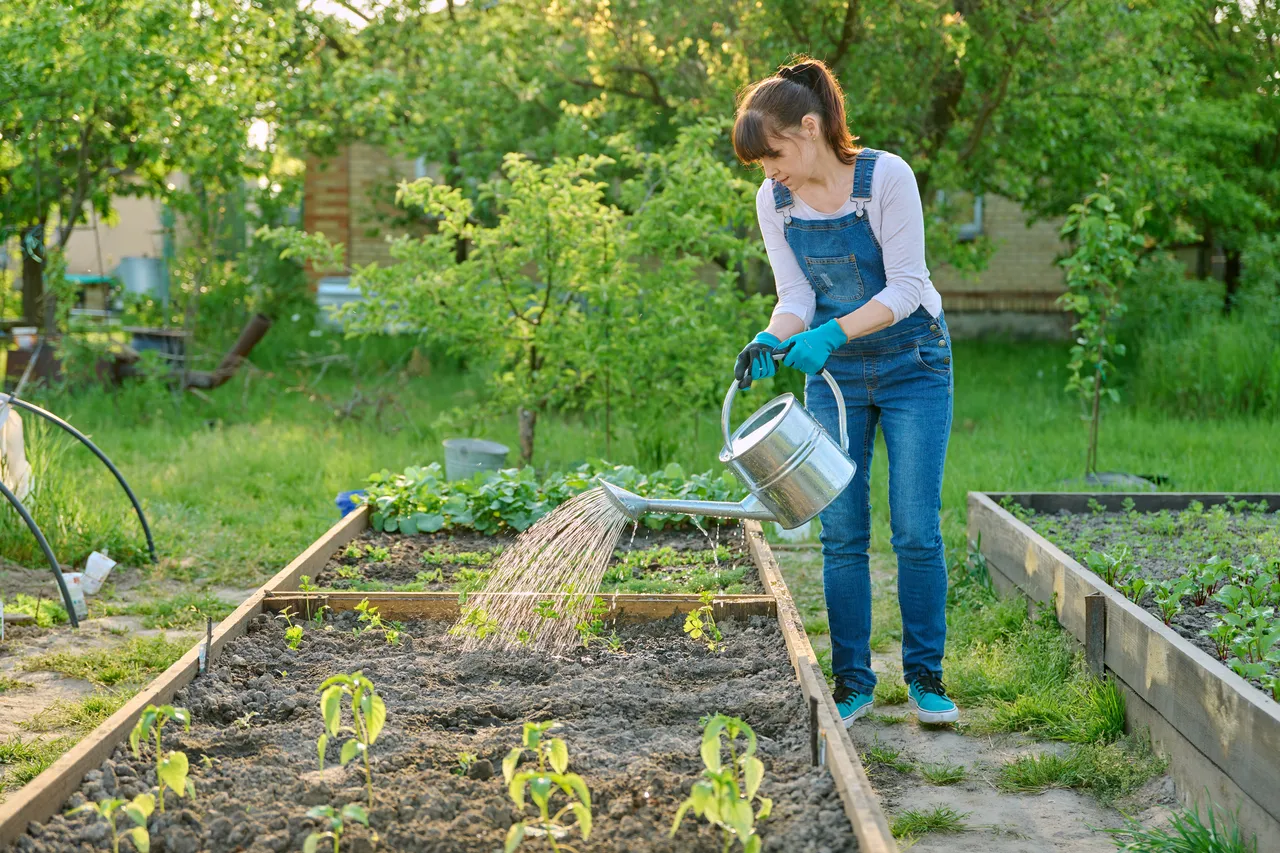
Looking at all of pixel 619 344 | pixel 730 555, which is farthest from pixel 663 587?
pixel 619 344

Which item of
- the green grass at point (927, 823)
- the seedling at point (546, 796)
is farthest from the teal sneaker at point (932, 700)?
the seedling at point (546, 796)

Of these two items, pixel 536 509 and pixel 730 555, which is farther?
pixel 536 509

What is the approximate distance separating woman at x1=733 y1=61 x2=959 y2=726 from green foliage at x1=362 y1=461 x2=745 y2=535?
145 centimetres

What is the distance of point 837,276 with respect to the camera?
123 inches

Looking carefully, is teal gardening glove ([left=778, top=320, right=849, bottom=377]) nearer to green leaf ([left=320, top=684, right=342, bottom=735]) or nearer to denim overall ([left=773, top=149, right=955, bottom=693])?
denim overall ([left=773, top=149, right=955, bottom=693])

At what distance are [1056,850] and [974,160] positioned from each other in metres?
7.27

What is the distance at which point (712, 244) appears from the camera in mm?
6441

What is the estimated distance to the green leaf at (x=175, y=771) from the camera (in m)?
2.01

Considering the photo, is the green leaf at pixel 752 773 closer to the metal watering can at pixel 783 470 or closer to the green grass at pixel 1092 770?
the metal watering can at pixel 783 470

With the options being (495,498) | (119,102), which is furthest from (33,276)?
(495,498)

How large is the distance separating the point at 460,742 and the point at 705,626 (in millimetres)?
966

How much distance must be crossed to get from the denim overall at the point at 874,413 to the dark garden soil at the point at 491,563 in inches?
21.7

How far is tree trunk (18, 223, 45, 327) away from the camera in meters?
9.35

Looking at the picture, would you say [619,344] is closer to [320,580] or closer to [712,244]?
[712,244]
